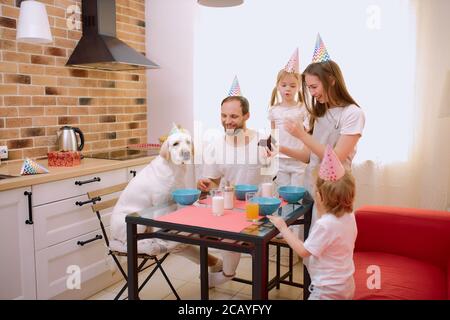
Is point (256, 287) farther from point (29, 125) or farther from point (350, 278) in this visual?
point (29, 125)

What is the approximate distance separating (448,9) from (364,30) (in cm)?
53

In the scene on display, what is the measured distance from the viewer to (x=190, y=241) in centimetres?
176

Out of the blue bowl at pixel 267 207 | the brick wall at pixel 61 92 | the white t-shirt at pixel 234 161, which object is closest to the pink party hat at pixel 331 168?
the blue bowl at pixel 267 207

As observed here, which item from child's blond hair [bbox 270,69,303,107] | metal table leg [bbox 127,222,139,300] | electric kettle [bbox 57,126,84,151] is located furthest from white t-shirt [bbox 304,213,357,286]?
electric kettle [bbox 57,126,84,151]

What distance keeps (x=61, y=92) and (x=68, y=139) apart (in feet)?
1.27

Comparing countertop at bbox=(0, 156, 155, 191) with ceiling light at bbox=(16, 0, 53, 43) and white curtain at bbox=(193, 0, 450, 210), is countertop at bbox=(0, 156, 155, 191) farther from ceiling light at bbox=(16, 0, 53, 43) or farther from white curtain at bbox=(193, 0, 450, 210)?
white curtain at bbox=(193, 0, 450, 210)

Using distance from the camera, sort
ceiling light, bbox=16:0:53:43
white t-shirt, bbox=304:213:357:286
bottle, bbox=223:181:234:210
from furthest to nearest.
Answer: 1. ceiling light, bbox=16:0:53:43
2. bottle, bbox=223:181:234:210
3. white t-shirt, bbox=304:213:357:286

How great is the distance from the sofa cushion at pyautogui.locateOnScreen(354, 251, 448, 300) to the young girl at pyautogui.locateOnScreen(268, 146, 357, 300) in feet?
0.93

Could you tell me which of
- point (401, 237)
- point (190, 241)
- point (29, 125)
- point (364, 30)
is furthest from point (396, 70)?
point (29, 125)

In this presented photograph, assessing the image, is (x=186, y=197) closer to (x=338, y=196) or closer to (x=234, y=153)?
(x=234, y=153)

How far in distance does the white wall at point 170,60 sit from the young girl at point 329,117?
1688mm

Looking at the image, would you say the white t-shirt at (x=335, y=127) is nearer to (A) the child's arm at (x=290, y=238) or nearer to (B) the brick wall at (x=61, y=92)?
(A) the child's arm at (x=290, y=238)

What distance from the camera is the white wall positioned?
3.73 meters

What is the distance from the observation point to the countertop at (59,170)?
2.28 metres
